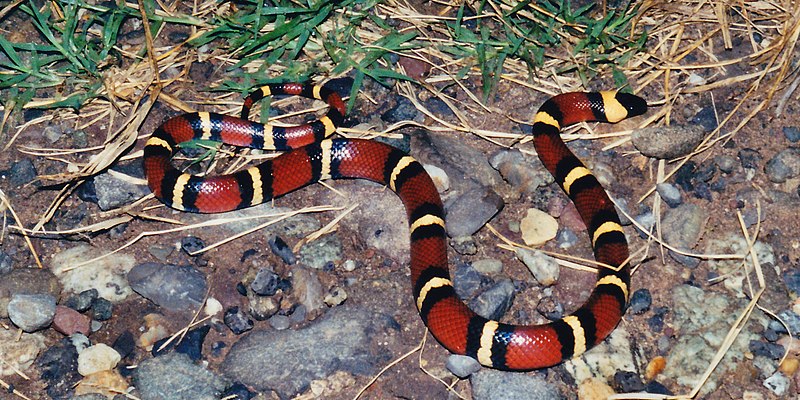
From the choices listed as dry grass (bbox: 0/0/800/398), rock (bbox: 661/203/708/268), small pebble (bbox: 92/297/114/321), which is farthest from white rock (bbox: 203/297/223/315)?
rock (bbox: 661/203/708/268)

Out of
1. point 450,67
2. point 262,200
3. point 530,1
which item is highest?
point 530,1

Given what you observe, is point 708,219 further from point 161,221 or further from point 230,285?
point 161,221

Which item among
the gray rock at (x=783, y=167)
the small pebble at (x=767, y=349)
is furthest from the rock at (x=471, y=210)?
the gray rock at (x=783, y=167)

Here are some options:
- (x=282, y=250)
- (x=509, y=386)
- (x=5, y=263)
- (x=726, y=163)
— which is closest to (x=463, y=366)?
(x=509, y=386)

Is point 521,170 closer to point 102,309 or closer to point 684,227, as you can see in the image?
point 684,227

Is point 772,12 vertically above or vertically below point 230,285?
above

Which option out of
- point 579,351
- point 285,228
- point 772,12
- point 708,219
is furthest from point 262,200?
point 772,12
